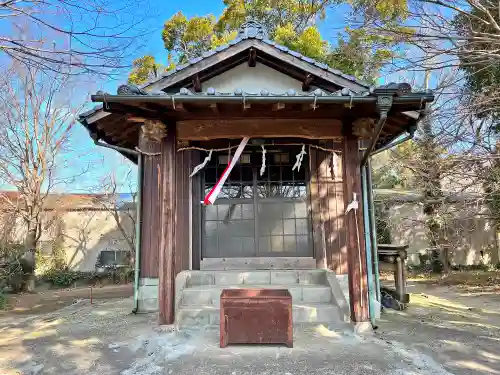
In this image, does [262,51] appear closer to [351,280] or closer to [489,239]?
[351,280]

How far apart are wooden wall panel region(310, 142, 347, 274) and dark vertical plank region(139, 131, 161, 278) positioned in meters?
3.04

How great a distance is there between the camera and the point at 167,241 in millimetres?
5430

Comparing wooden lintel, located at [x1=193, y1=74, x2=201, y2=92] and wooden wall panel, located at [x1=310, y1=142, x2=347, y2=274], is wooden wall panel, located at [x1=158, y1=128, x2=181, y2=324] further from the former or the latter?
wooden wall panel, located at [x1=310, y1=142, x2=347, y2=274]

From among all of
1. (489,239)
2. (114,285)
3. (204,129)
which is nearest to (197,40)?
(114,285)

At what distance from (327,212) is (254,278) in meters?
1.89

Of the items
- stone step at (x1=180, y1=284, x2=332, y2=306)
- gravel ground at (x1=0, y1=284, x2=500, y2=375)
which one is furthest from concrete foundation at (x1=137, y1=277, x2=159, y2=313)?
stone step at (x1=180, y1=284, x2=332, y2=306)

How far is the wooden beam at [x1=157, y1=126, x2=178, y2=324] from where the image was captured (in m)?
5.38

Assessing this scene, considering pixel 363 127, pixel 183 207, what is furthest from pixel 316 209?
pixel 183 207

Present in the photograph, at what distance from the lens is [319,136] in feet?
19.3

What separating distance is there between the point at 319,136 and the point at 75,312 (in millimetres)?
5977

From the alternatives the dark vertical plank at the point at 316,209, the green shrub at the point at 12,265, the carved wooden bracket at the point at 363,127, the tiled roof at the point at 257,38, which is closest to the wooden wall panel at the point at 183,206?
the tiled roof at the point at 257,38

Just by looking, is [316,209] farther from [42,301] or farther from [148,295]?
[42,301]

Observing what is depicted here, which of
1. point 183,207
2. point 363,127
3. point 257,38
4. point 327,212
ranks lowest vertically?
point 327,212

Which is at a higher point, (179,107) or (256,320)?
(179,107)
